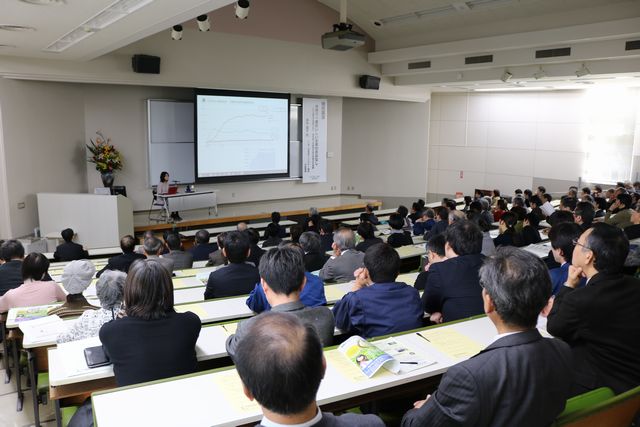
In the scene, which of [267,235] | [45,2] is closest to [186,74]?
[267,235]

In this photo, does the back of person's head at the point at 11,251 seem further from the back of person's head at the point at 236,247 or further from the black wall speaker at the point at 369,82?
the black wall speaker at the point at 369,82

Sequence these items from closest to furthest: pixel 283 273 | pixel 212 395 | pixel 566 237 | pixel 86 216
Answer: pixel 212 395 < pixel 283 273 < pixel 566 237 < pixel 86 216

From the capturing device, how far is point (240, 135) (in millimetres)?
10484

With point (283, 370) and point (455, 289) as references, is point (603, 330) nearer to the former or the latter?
point (455, 289)

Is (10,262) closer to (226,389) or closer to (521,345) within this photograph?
(226,389)

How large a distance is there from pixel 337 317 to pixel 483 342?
2.59 feet

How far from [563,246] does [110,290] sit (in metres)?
2.86

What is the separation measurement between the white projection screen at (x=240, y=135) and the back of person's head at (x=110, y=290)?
24.0 feet

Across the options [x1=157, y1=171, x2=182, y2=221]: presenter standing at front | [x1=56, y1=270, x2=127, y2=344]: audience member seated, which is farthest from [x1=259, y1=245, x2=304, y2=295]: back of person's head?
[x1=157, y1=171, x2=182, y2=221]: presenter standing at front

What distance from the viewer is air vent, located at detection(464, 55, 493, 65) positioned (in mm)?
9430

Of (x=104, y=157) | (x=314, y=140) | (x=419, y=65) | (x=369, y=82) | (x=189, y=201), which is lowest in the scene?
(x=189, y=201)

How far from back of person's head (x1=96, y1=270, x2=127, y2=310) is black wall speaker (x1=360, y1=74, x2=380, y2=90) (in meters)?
9.40

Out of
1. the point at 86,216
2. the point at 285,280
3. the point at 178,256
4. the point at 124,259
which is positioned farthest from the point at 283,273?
the point at 86,216

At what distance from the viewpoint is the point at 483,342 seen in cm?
250
